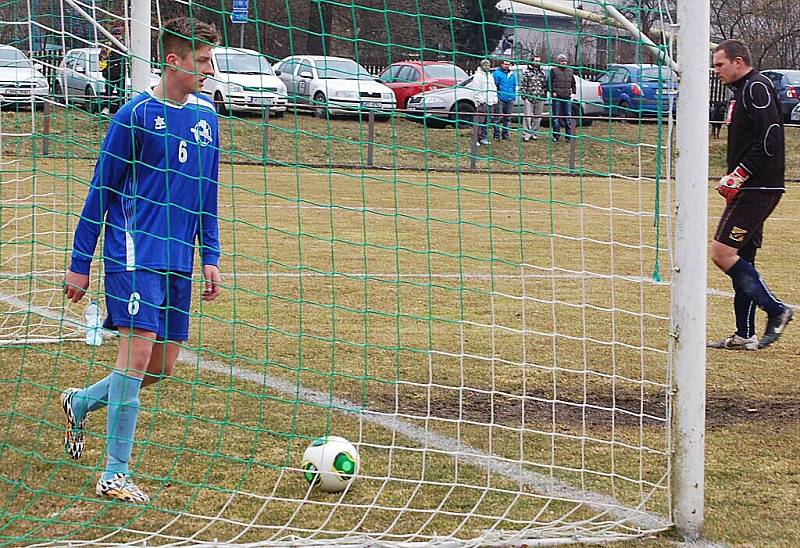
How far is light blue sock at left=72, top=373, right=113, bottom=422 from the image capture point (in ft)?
14.6

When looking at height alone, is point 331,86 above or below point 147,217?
above

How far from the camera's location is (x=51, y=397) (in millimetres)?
5566

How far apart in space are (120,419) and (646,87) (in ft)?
7.99

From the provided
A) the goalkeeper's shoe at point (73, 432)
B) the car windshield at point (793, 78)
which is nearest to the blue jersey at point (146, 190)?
the goalkeeper's shoe at point (73, 432)

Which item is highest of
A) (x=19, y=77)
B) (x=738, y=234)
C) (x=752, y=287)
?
(x=19, y=77)

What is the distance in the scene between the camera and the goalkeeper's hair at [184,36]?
13.5 feet

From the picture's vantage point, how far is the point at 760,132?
7.10 m

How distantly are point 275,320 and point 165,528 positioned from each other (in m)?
3.85

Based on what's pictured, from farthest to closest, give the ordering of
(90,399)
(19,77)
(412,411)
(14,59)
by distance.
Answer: (19,77)
(14,59)
(412,411)
(90,399)

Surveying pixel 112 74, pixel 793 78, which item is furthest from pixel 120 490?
pixel 793 78

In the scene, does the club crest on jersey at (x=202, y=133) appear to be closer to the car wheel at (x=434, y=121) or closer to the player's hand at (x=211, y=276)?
the player's hand at (x=211, y=276)

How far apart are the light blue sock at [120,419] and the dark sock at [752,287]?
4.45m

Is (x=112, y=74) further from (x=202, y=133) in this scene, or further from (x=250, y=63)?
(x=202, y=133)

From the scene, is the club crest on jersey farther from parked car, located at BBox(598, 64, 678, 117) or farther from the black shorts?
the black shorts
